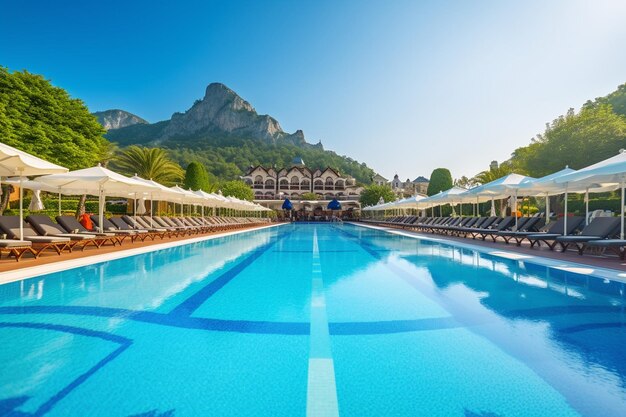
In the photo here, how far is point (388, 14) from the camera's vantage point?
1546 cm

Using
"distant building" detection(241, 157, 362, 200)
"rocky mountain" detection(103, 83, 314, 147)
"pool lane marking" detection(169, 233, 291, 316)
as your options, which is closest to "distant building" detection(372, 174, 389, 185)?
"distant building" detection(241, 157, 362, 200)

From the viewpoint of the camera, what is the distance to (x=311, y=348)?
10.6ft

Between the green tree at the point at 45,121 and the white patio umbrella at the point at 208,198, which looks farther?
the white patio umbrella at the point at 208,198

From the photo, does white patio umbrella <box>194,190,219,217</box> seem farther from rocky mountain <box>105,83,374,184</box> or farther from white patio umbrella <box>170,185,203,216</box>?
rocky mountain <box>105,83,374,184</box>

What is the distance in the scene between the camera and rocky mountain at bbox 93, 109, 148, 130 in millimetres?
105875

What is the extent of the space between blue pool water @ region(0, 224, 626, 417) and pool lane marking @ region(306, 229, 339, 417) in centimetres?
2

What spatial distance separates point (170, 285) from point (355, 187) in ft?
239

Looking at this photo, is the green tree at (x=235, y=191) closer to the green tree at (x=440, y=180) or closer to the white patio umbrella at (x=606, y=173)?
the green tree at (x=440, y=180)

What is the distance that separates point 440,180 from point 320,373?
49.1m

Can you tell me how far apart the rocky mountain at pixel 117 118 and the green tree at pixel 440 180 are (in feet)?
304

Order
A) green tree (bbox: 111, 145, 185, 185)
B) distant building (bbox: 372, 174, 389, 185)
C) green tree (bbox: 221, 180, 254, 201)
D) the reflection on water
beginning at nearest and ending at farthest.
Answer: the reflection on water → green tree (bbox: 111, 145, 185, 185) → green tree (bbox: 221, 180, 254, 201) → distant building (bbox: 372, 174, 389, 185)

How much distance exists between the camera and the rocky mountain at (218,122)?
9662 cm

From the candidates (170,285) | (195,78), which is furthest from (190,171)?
(170,285)

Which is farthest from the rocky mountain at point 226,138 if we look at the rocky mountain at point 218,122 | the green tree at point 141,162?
the green tree at point 141,162
